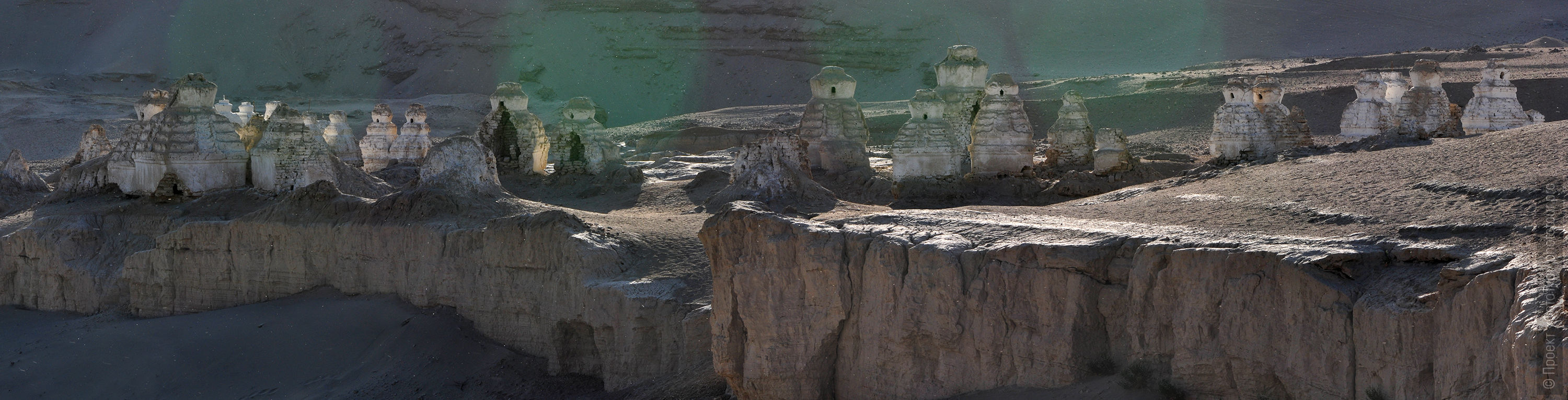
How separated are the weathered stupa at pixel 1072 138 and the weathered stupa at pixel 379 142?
32.9 feet

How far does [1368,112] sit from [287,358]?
37.6 ft

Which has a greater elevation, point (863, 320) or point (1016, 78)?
point (1016, 78)

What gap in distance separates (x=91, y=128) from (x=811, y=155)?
9766 millimetres

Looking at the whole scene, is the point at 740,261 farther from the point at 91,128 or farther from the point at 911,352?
the point at 91,128

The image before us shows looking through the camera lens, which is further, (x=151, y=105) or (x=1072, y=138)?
(x=151, y=105)

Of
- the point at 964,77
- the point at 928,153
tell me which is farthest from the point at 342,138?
the point at 928,153

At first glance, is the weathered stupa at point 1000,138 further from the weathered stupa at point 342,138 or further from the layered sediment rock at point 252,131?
the weathered stupa at point 342,138

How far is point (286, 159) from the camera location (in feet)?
48.6

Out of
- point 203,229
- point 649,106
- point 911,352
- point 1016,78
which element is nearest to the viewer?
point 911,352

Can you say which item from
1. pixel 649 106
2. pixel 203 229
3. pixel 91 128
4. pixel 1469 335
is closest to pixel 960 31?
pixel 649 106

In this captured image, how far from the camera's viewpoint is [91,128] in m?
17.9

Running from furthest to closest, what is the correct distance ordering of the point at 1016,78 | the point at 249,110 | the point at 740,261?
the point at 1016,78, the point at 249,110, the point at 740,261

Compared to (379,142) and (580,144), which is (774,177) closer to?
(580,144)

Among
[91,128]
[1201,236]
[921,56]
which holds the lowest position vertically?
[1201,236]
